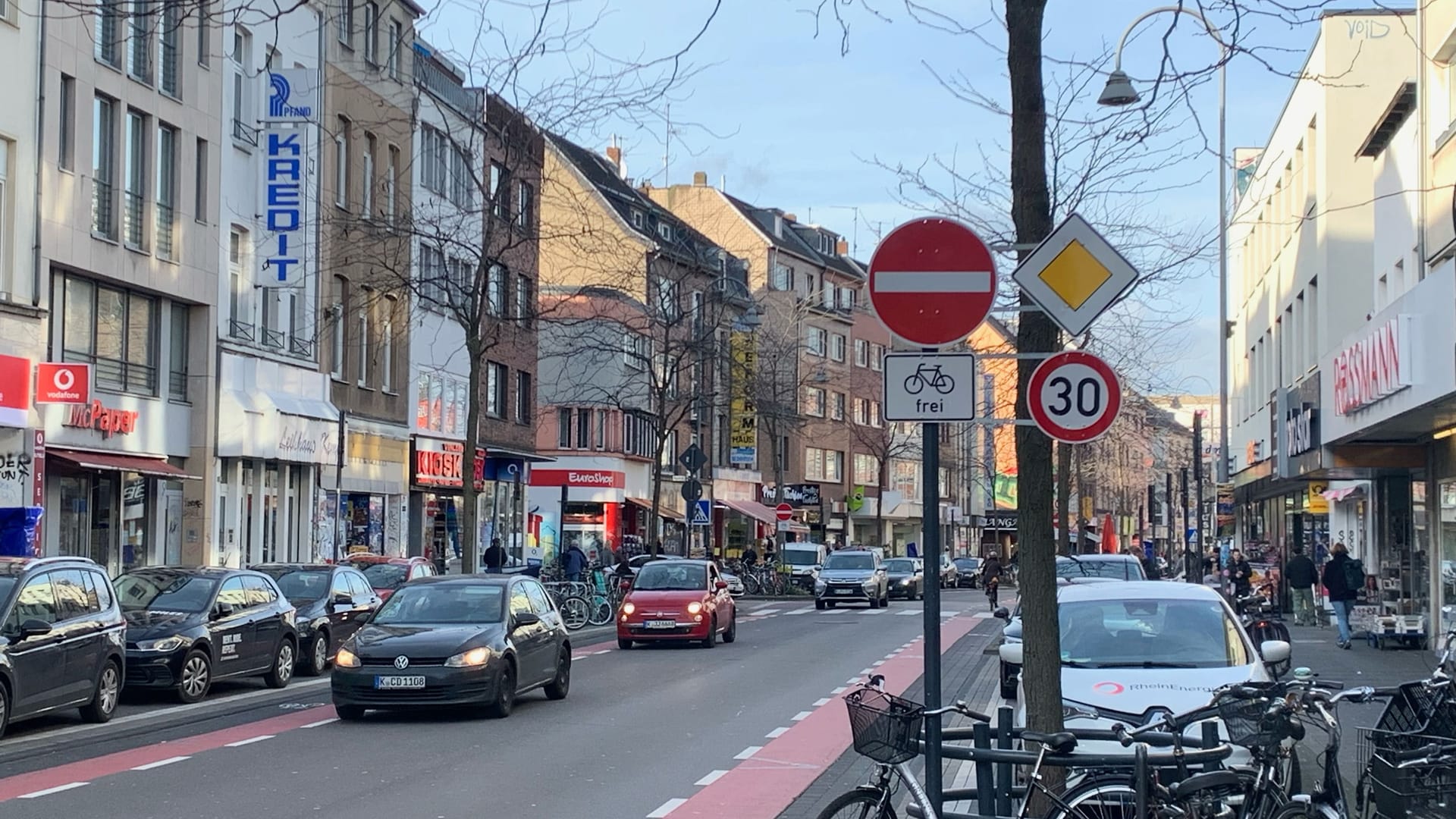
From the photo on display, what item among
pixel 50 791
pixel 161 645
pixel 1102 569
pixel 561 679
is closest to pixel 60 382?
pixel 161 645

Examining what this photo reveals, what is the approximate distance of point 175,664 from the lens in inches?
768

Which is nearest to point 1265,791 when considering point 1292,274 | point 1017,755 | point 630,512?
point 1017,755

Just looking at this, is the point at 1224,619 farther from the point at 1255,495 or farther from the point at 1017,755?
the point at 1255,495

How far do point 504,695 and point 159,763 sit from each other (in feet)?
14.9

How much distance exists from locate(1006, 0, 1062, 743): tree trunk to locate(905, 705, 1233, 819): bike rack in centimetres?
92

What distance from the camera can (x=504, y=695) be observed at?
722 inches

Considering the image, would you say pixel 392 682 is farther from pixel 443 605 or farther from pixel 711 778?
pixel 711 778

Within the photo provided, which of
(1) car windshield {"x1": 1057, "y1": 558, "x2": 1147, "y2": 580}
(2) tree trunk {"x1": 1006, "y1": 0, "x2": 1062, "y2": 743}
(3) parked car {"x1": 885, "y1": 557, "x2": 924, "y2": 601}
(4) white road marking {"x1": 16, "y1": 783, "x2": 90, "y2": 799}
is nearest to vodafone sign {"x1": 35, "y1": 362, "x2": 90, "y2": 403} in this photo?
(1) car windshield {"x1": 1057, "y1": 558, "x2": 1147, "y2": 580}

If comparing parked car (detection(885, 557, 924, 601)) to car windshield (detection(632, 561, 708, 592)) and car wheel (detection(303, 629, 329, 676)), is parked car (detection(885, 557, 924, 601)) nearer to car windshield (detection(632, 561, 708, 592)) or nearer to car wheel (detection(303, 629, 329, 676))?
car windshield (detection(632, 561, 708, 592))

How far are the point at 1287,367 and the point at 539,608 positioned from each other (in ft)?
94.6

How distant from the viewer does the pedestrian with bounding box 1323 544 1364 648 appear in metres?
29.8

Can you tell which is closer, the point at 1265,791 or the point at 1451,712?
the point at 1265,791

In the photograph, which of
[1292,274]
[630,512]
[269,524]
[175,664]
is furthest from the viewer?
[630,512]

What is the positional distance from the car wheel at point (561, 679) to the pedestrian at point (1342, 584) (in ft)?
49.4
